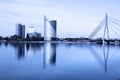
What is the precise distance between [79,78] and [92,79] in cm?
60

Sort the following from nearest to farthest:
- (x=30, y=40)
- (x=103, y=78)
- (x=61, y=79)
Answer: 1. (x=61, y=79)
2. (x=103, y=78)
3. (x=30, y=40)

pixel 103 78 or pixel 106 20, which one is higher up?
pixel 106 20

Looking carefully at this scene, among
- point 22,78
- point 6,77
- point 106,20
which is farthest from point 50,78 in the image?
point 106,20

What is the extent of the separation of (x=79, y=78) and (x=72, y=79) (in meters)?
0.48

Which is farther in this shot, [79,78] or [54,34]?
[54,34]

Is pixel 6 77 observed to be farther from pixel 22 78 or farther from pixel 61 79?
pixel 61 79

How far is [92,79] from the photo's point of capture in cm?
1233

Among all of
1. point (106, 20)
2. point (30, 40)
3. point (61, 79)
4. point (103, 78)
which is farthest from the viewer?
point (30, 40)

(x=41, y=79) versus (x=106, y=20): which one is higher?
(x=106, y=20)

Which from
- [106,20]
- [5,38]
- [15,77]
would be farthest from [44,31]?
[15,77]

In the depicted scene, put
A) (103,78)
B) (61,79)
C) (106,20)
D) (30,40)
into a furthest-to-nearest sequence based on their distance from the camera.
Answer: (30,40)
(106,20)
(103,78)
(61,79)

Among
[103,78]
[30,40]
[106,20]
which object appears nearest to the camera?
[103,78]

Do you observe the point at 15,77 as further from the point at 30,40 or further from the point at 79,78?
the point at 30,40

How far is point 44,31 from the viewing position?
383 feet
